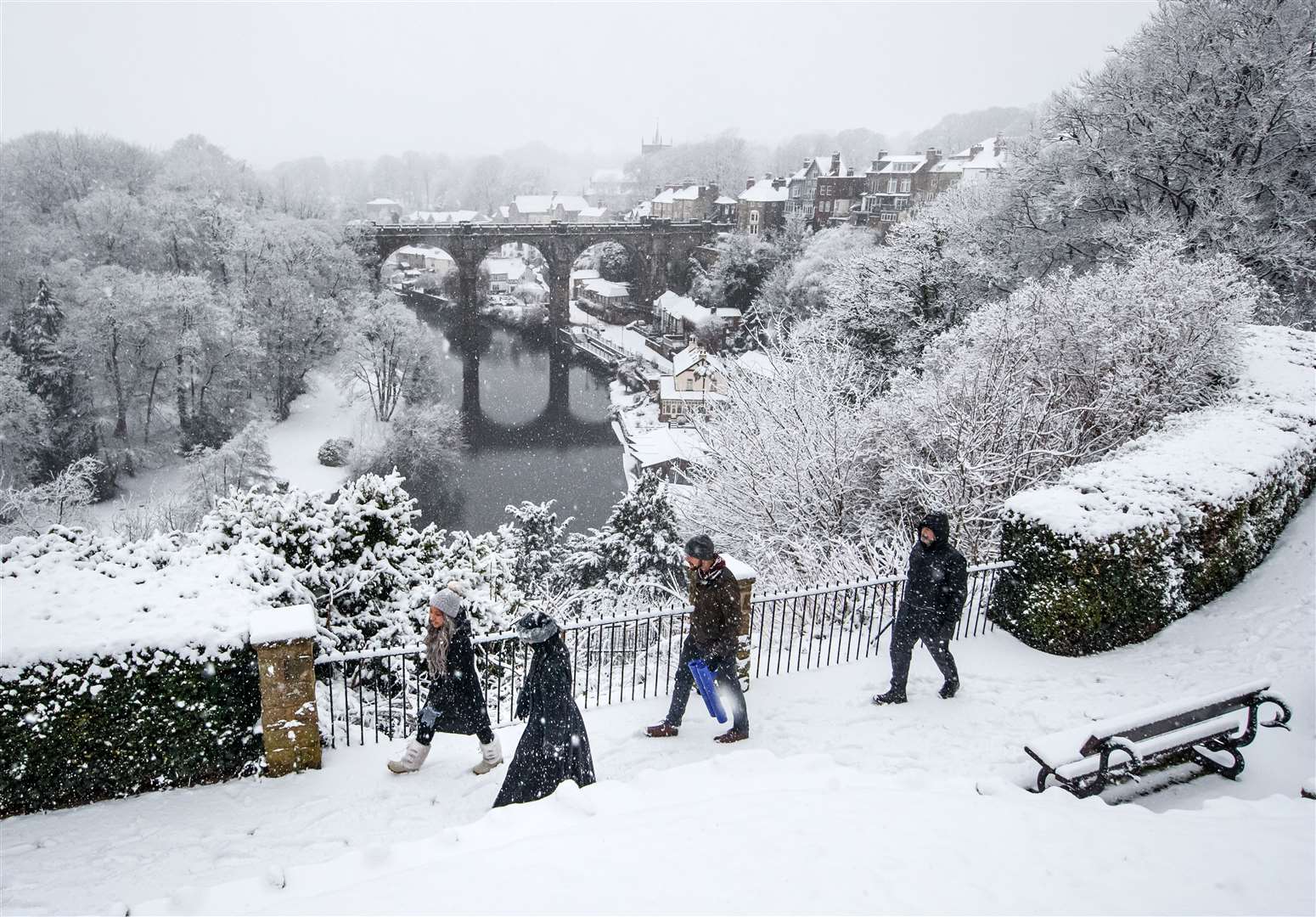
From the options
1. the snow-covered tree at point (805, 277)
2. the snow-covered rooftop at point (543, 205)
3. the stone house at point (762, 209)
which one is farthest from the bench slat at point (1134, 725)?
the snow-covered rooftop at point (543, 205)

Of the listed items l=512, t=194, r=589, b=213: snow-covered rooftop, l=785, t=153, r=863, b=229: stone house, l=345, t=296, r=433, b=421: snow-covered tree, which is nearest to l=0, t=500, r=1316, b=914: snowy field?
l=345, t=296, r=433, b=421: snow-covered tree

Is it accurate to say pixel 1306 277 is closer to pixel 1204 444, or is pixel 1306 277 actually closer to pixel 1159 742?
pixel 1204 444

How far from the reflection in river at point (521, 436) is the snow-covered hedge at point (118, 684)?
20034mm

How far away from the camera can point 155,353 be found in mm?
30078

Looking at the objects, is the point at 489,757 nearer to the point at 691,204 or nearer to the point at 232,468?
the point at 232,468

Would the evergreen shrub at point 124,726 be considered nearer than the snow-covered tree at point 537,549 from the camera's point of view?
Yes

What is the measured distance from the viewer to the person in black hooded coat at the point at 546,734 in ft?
14.8

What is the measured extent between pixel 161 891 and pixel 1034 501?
23.9 feet

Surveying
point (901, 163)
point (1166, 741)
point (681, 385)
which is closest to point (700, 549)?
point (1166, 741)

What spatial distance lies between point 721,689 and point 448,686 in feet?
6.55

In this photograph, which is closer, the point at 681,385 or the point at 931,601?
the point at 931,601

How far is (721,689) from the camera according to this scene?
5641 mm

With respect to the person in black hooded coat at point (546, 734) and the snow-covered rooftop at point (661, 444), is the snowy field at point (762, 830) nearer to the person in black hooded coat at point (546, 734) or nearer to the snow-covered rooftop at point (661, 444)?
the person in black hooded coat at point (546, 734)

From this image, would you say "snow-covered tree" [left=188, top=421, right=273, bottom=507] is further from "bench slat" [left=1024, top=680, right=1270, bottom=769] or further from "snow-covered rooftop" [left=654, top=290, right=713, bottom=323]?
"snow-covered rooftop" [left=654, top=290, right=713, bottom=323]
